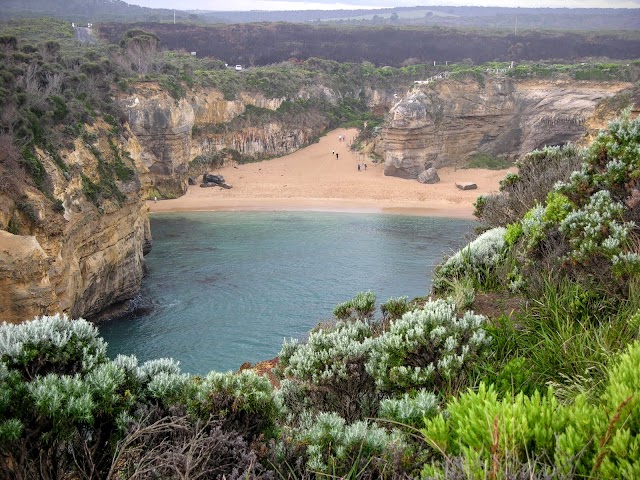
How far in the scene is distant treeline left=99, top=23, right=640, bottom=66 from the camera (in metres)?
88.0

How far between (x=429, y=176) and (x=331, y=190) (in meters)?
7.75

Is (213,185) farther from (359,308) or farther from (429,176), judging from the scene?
(359,308)

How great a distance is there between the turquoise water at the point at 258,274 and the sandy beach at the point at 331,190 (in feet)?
7.26

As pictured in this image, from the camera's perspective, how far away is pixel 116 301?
24.0m

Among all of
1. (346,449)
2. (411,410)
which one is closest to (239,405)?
(346,449)

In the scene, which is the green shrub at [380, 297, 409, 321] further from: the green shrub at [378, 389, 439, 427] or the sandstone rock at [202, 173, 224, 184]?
the sandstone rock at [202, 173, 224, 184]

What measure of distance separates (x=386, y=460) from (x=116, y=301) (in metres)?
21.7

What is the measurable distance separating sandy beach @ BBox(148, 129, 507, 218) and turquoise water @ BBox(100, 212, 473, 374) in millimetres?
2213

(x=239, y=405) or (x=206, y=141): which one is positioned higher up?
(x=239, y=405)

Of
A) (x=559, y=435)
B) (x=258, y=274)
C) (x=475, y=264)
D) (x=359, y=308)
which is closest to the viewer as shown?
(x=559, y=435)

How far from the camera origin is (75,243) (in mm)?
20062

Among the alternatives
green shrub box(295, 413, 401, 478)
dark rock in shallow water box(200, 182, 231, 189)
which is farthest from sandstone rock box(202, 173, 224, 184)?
green shrub box(295, 413, 401, 478)

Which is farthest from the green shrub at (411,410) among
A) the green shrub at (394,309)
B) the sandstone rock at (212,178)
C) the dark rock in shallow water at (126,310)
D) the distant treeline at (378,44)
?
the distant treeline at (378,44)

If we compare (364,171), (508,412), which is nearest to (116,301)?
(508,412)
